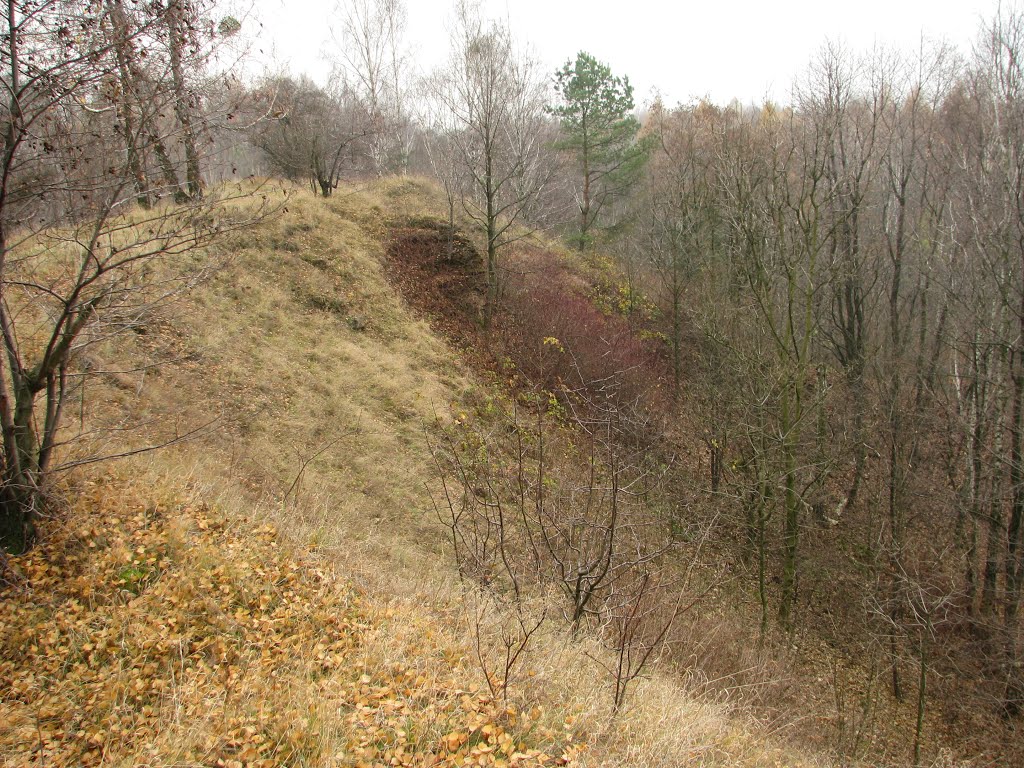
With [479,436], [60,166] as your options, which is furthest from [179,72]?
[479,436]

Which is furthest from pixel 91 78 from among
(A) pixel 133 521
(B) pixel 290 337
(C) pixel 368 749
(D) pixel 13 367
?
(B) pixel 290 337

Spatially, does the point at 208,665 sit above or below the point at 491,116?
below

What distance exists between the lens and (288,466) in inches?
312

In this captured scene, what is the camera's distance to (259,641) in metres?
3.74

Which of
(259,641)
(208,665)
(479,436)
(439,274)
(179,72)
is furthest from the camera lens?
(439,274)

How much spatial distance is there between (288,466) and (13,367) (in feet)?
12.8

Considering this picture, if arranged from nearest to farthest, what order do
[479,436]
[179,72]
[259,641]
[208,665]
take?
[208,665] < [259,641] < [179,72] < [479,436]

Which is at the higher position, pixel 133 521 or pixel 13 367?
pixel 13 367

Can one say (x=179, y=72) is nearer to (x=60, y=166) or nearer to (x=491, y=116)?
(x=60, y=166)

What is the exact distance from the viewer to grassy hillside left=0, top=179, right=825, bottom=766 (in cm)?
295

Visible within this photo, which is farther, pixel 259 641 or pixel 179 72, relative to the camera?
pixel 179 72

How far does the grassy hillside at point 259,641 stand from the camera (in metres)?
2.95

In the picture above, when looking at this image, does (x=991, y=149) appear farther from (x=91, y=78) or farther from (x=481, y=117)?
(x=91, y=78)

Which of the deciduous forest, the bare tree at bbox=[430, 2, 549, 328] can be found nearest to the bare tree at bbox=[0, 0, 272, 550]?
the deciduous forest
